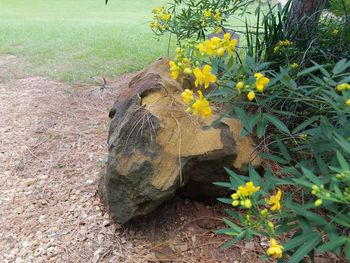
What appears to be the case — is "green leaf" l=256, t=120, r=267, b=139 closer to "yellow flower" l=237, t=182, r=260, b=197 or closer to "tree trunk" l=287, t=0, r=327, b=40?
"yellow flower" l=237, t=182, r=260, b=197

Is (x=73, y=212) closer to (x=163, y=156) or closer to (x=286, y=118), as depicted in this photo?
(x=163, y=156)

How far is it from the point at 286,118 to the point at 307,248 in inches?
40.5

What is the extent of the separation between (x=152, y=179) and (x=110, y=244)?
1.11ft

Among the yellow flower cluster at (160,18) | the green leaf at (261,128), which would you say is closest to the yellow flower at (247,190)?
the green leaf at (261,128)

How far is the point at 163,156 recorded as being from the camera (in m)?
1.45

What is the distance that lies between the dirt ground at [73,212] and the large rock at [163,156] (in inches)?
4.5

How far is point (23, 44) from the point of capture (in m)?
5.01

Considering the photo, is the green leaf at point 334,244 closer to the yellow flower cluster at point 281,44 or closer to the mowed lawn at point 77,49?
the yellow flower cluster at point 281,44

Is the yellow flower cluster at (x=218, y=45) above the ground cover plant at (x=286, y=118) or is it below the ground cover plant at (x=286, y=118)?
above

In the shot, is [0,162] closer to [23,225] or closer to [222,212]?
[23,225]

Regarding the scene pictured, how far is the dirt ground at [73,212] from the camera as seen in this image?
148 centimetres

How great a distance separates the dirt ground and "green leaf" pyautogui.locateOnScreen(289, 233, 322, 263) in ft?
2.01

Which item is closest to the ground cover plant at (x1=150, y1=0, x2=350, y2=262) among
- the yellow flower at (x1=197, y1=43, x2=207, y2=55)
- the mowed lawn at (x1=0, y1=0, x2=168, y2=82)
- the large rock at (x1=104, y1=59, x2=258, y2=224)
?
the yellow flower at (x1=197, y1=43, x2=207, y2=55)

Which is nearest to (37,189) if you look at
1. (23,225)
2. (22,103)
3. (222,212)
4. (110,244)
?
(23,225)
